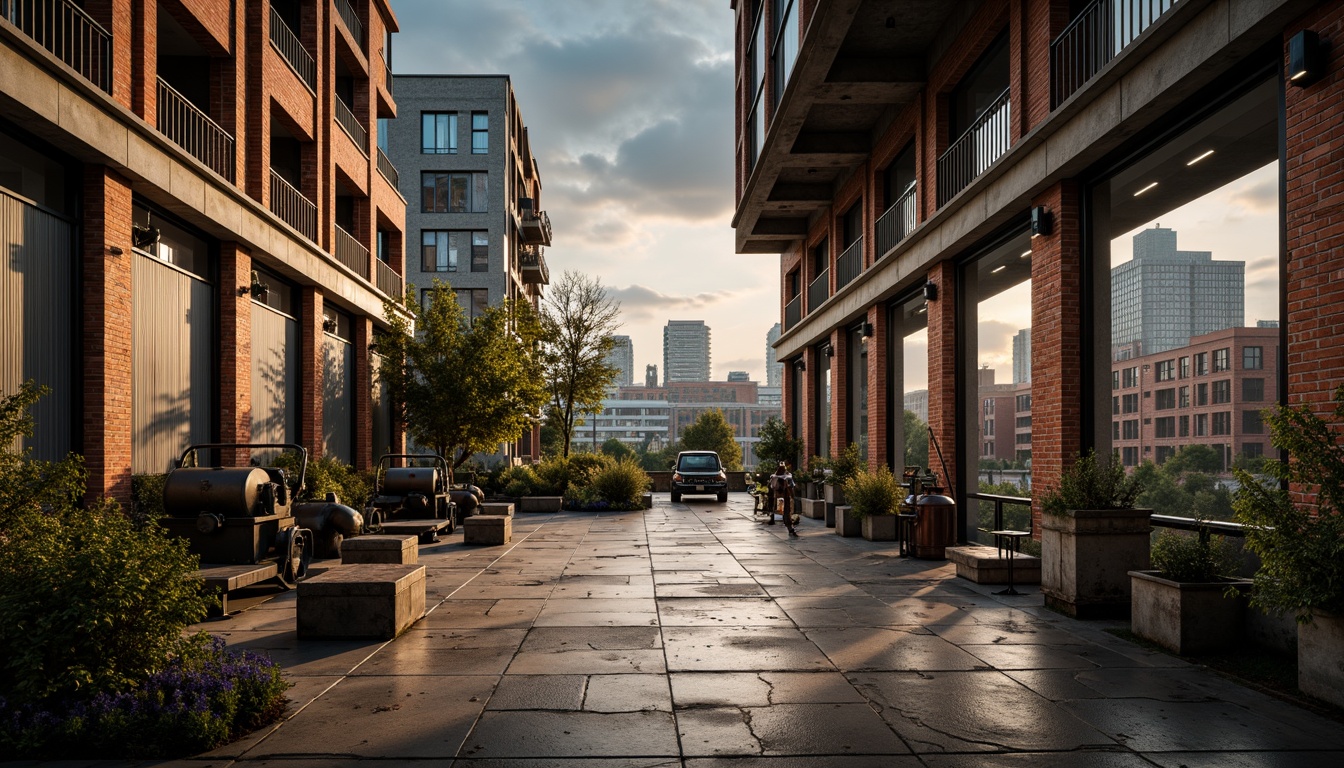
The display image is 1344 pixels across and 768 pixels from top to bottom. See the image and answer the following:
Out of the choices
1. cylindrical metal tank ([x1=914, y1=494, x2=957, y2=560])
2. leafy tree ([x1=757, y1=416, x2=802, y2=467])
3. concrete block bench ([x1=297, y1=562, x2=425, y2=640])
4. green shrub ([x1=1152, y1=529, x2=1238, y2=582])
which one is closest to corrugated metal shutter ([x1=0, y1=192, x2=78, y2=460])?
concrete block bench ([x1=297, y1=562, x2=425, y2=640])

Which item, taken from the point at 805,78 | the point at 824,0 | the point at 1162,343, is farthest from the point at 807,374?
the point at 1162,343

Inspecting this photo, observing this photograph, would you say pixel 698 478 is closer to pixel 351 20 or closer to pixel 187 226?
pixel 351 20

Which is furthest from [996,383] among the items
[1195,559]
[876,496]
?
[1195,559]

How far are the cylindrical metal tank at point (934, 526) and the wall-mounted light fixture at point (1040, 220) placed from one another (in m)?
4.29

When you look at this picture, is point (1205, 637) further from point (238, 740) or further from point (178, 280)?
point (178, 280)

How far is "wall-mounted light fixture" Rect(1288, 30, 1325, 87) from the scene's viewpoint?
7.09 meters

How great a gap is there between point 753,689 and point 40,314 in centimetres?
1046

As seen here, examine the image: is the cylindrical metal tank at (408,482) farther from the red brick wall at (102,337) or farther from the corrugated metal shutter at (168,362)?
the red brick wall at (102,337)

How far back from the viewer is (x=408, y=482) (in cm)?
1697

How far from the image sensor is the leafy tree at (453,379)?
25.3 metres

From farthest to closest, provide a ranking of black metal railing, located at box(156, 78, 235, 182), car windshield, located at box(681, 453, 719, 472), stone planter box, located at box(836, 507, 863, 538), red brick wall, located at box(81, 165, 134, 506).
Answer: car windshield, located at box(681, 453, 719, 472) → stone planter box, located at box(836, 507, 863, 538) → black metal railing, located at box(156, 78, 235, 182) → red brick wall, located at box(81, 165, 134, 506)

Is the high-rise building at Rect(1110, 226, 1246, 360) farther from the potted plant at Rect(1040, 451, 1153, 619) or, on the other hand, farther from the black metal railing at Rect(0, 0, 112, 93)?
the black metal railing at Rect(0, 0, 112, 93)

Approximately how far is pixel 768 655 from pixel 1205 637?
11.8 ft

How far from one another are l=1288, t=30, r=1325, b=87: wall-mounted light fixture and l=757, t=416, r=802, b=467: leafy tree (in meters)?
24.4
